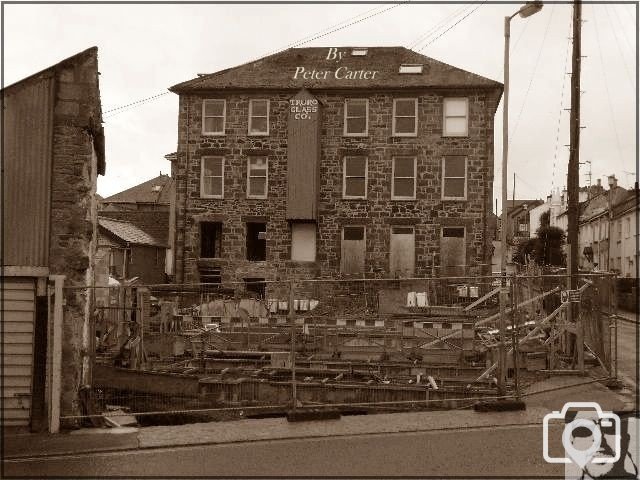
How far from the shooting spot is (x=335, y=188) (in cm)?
3834

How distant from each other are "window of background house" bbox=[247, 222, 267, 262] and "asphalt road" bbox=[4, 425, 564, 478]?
29.5 metres

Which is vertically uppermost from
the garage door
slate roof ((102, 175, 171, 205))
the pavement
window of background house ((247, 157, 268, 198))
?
slate roof ((102, 175, 171, 205))

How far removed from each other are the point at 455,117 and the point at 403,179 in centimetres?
382

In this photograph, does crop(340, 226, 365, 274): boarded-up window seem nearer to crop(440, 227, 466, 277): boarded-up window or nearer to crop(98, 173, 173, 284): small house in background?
crop(440, 227, 466, 277): boarded-up window

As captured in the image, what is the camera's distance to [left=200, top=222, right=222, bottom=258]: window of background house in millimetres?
39062

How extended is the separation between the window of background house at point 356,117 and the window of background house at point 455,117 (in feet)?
12.3

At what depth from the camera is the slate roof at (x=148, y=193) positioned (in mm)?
63875

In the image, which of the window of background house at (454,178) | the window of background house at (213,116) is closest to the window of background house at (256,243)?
the window of background house at (213,116)

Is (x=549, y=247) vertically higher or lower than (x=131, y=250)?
higher

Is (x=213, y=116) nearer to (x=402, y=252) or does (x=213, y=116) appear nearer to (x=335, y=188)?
(x=335, y=188)

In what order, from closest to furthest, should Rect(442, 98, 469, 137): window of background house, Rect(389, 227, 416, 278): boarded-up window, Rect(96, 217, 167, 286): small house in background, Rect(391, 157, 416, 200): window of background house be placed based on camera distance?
Rect(389, 227, 416, 278): boarded-up window
Rect(442, 98, 469, 137): window of background house
Rect(391, 157, 416, 200): window of background house
Rect(96, 217, 167, 286): small house in background

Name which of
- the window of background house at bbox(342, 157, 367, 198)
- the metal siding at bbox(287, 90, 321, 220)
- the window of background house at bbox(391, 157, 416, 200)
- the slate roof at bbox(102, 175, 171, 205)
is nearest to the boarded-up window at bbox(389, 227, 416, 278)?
the window of background house at bbox(391, 157, 416, 200)

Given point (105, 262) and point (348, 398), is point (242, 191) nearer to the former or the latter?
point (105, 262)

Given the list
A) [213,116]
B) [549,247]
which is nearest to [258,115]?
[213,116]
